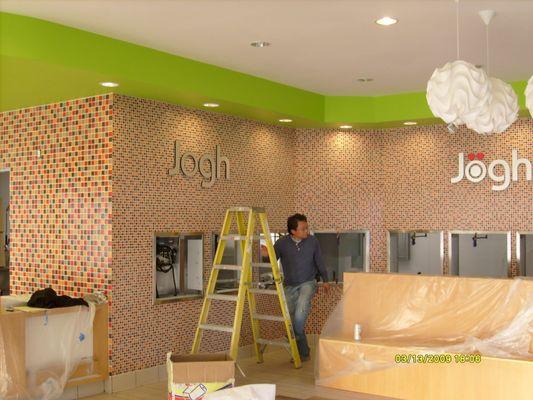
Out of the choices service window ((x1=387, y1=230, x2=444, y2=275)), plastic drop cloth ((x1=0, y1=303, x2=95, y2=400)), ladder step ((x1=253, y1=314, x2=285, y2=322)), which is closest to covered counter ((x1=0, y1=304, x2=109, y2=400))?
plastic drop cloth ((x1=0, y1=303, x2=95, y2=400))

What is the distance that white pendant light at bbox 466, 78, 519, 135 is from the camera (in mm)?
4512

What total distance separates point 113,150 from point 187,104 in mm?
1044

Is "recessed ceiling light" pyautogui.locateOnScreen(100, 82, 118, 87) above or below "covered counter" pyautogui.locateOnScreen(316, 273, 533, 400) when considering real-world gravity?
above

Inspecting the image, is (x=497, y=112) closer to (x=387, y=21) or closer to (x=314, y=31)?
(x=387, y=21)

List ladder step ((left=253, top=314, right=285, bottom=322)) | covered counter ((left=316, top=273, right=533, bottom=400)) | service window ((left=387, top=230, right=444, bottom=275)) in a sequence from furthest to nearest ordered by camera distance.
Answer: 1. service window ((left=387, top=230, right=444, bottom=275))
2. ladder step ((left=253, top=314, right=285, bottom=322))
3. covered counter ((left=316, top=273, right=533, bottom=400))

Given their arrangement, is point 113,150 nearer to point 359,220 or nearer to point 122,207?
point 122,207

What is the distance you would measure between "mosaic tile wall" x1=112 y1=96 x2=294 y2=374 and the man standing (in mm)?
705

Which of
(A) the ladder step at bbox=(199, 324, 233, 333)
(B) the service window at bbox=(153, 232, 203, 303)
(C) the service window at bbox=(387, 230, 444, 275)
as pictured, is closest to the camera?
(A) the ladder step at bbox=(199, 324, 233, 333)

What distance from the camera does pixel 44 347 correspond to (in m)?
6.04

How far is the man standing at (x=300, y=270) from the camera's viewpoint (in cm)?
760

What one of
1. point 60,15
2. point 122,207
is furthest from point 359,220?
point 60,15

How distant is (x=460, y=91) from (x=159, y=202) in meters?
3.55

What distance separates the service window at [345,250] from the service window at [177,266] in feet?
6.58
